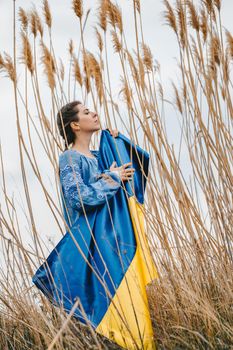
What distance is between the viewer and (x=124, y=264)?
2.30 metres

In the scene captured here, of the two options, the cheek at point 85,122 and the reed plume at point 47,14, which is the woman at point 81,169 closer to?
the cheek at point 85,122

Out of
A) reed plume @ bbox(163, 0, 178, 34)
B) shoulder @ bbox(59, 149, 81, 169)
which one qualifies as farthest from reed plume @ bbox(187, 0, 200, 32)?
shoulder @ bbox(59, 149, 81, 169)

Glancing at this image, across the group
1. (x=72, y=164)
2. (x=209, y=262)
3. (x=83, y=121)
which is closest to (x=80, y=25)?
(x=83, y=121)

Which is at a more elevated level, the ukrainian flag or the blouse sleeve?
the blouse sleeve

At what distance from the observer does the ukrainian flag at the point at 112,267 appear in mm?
2223

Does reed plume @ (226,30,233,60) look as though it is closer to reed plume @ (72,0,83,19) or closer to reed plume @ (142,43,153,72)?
reed plume @ (142,43,153,72)

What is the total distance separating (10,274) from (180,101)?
121cm

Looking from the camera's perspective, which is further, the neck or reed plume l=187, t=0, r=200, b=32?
the neck

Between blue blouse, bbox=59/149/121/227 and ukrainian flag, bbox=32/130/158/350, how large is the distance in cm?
7

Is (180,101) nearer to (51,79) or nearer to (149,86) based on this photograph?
(149,86)

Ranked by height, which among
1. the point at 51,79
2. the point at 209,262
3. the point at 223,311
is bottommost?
the point at 223,311

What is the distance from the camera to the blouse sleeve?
92.0 inches

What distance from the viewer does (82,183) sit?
238cm

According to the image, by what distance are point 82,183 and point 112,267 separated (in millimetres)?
387
